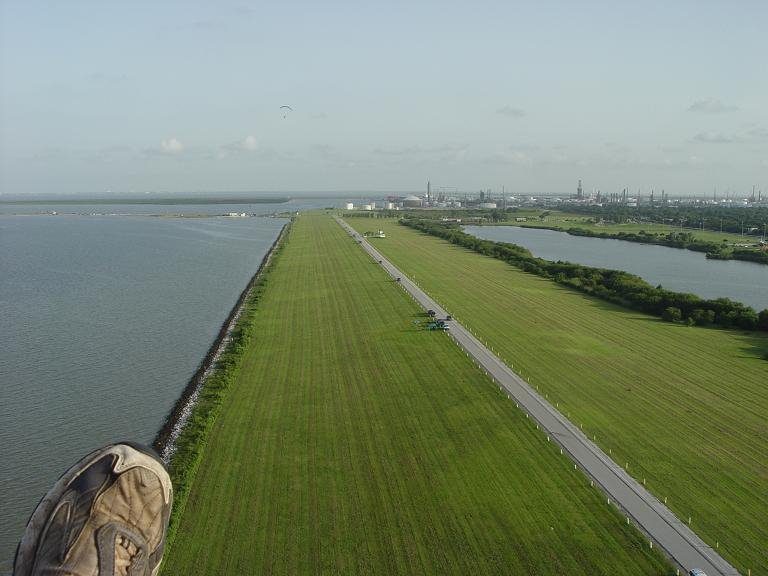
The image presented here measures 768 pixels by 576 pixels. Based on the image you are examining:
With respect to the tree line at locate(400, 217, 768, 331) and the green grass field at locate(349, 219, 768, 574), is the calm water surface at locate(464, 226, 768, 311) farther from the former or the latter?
the green grass field at locate(349, 219, 768, 574)

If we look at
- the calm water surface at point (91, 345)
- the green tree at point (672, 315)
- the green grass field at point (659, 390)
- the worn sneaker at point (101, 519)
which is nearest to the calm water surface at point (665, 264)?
the green tree at point (672, 315)

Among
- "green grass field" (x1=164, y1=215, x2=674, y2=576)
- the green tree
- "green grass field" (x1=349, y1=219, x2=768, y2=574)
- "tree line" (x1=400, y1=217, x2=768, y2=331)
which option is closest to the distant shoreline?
"green grass field" (x1=164, y1=215, x2=674, y2=576)

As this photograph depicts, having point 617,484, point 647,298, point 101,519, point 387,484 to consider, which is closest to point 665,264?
point 647,298

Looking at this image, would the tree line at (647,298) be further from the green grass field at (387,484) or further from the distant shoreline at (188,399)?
the distant shoreline at (188,399)

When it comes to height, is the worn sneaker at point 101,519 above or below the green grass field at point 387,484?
above

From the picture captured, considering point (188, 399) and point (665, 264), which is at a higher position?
point (665, 264)

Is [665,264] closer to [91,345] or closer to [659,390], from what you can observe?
[659,390]
